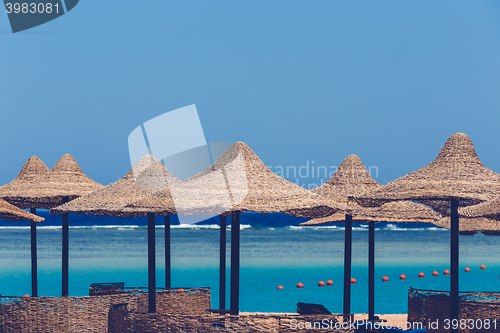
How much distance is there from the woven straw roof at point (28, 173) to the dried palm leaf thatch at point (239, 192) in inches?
177

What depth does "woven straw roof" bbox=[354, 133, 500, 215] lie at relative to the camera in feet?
23.3

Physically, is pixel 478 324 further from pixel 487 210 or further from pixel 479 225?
pixel 479 225

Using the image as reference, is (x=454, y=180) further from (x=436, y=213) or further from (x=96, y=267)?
(x=96, y=267)

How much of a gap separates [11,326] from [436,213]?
7.96m

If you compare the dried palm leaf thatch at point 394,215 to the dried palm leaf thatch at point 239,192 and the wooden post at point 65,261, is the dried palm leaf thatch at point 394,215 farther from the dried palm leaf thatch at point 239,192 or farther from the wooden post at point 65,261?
the wooden post at point 65,261

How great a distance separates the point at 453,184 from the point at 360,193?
263 centimetres

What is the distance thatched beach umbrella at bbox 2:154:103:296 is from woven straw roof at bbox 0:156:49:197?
223 mm

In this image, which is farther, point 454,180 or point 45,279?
point 45,279

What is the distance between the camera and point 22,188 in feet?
33.6

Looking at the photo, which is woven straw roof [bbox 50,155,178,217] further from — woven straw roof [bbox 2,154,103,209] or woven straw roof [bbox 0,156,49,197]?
woven straw roof [bbox 0,156,49,197]

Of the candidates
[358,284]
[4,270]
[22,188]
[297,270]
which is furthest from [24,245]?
[22,188]

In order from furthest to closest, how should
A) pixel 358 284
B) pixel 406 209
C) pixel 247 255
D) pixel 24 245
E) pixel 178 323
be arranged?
pixel 24 245, pixel 247 255, pixel 358 284, pixel 406 209, pixel 178 323

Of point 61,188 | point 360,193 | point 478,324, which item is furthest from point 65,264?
point 478,324

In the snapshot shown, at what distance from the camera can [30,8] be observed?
9664mm
